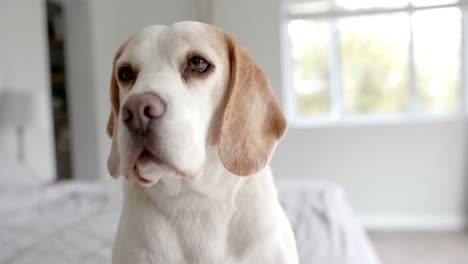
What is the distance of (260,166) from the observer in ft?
2.76

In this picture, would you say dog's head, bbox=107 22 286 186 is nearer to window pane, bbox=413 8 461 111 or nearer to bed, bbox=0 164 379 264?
bed, bbox=0 164 379 264

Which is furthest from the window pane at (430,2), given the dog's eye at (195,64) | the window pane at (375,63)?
Result: the dog's eye at (195,64)

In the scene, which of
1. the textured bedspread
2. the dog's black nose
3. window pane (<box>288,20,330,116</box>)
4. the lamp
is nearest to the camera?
the dog's black nose

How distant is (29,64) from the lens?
10.3 ft

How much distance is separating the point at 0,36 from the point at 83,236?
1.98 m

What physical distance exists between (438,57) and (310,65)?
1.08 metres

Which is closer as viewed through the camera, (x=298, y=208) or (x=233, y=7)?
(x=298, y=208)

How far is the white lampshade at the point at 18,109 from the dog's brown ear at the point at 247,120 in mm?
2281

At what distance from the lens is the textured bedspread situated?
4.13 ft

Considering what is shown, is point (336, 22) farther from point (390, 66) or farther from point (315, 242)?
point (315, 242)

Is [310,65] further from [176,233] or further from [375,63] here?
[176,233]

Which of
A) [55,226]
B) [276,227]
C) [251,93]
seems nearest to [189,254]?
[276,227]

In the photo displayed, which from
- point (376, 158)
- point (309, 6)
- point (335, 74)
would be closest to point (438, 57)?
point (335, 74)

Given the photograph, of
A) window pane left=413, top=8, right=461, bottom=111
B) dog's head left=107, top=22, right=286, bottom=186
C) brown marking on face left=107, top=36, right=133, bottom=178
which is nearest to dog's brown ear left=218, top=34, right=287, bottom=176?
dog's head left=107, top=22, right=286, bottom=186
